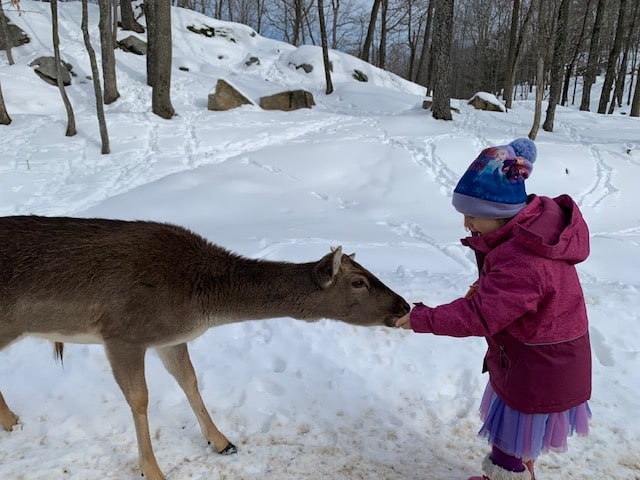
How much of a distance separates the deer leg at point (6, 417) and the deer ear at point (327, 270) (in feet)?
7.29

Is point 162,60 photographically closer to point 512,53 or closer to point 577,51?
point 512,53

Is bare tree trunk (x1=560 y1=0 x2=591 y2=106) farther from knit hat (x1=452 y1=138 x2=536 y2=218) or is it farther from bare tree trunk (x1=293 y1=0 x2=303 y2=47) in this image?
knit hat (x1=452 y1=138 x2=536 y2=218)

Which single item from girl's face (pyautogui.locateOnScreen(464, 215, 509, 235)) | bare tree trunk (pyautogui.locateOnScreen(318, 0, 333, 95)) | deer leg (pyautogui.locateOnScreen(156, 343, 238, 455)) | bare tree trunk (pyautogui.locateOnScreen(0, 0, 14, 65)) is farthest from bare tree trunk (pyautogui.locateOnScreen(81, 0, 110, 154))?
girl's face (pyautogui.locateOnScreen(464, 215, 509, 235))

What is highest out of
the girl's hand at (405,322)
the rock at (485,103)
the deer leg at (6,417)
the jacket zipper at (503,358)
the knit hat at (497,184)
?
the rock at (485,103)

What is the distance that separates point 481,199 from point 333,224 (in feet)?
20.4

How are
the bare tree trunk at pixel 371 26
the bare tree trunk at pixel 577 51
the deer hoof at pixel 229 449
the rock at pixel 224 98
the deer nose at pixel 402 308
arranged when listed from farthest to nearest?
the bare tree trunk at pixel 371 26 → the bare tree trunk at pixel 577 51 → the rock at pixel 224 98 → the deer hoof at pixel 229 449 → the deer nose at pixel 402 308

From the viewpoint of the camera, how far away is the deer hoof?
135 inches

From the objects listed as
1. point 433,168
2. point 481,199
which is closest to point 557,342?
point 481,199

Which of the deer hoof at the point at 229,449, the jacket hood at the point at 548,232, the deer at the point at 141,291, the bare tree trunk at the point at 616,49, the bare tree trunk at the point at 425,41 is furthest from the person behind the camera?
the bare tree trunk at the point at 425,41

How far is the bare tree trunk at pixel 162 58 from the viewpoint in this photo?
51.5 ft

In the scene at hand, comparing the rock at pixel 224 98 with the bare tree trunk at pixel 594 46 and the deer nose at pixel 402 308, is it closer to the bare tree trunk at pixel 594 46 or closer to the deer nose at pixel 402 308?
the deer nose at pixel 402 308

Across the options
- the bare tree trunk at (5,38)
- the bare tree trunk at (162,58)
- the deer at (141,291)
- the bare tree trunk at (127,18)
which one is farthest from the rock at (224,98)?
the deer at (141,291)

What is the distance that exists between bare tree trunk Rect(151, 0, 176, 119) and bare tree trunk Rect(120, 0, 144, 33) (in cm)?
1197

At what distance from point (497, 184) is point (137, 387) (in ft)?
7.36
